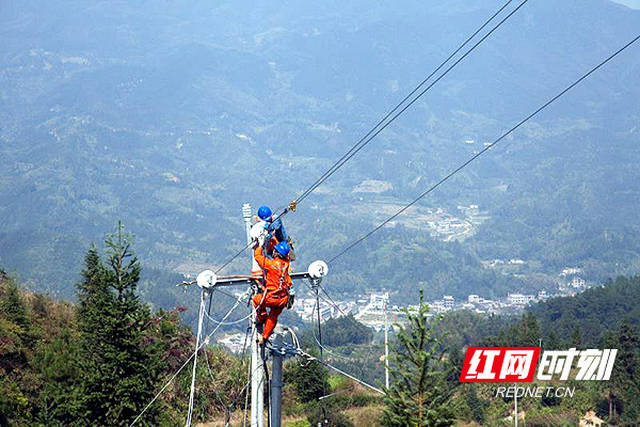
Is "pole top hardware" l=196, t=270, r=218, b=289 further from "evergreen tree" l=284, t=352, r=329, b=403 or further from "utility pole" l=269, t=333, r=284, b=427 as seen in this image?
"evergreen tree" l=284, t=352, r=329, b=403

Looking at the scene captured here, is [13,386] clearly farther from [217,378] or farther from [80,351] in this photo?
[217,378]

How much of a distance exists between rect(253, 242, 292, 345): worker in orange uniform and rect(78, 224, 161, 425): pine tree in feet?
32.5

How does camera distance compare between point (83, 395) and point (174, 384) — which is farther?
point (174, 384)

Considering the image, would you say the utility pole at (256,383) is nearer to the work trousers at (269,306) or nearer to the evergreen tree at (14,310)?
the work trousers at (269,306)

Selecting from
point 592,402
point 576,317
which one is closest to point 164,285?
point 576,317

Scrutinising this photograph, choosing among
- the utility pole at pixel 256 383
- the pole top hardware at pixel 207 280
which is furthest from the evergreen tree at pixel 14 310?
the pole top hardware at pixel 207 280

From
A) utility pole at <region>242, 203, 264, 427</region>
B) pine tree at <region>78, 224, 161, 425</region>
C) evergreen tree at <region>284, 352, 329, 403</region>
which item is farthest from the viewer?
evergreen tree at <region>284, 352, 329, 403</region>

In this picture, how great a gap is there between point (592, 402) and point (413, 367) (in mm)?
29455

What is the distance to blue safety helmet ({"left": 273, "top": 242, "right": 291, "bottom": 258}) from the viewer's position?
15875 mm

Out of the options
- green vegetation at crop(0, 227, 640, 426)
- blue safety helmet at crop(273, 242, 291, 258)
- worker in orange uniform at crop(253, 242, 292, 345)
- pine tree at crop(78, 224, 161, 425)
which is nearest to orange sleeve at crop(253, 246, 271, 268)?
worker in orange uniform at crop(253, 242, 292, 345)

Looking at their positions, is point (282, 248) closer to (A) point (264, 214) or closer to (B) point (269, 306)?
(A) point (264, 214)

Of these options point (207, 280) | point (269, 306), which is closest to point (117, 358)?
point (207, 280)

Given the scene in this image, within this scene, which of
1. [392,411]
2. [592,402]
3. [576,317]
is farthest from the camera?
[576,317]

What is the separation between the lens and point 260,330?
1631cm
